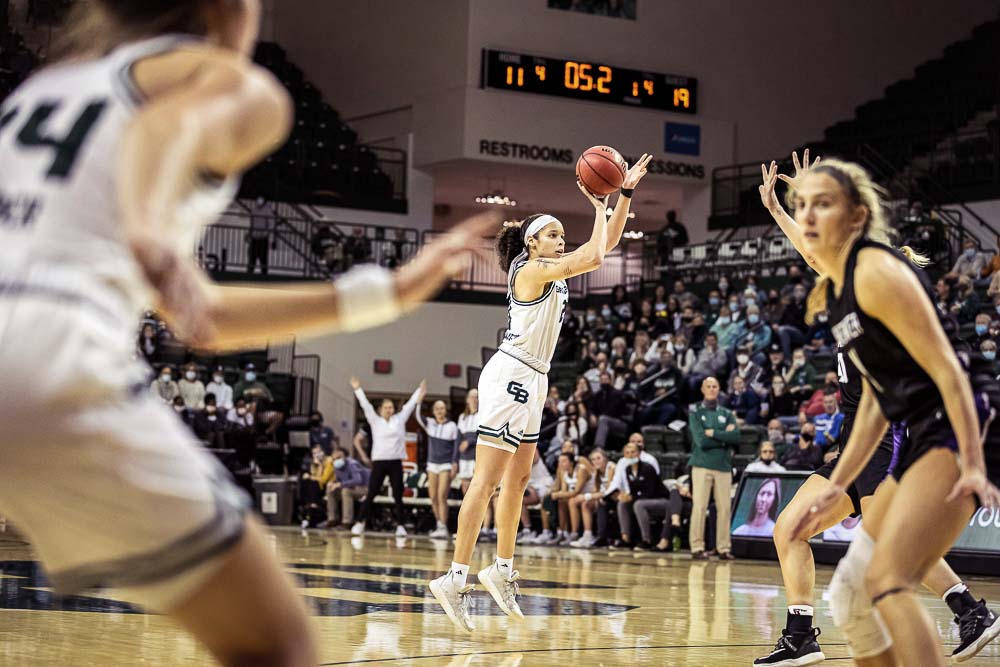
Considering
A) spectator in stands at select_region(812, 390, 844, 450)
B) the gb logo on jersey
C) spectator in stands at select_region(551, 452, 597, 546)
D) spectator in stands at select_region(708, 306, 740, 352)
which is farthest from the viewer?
spectator in stands at select_region(708, 306, 740, 352)

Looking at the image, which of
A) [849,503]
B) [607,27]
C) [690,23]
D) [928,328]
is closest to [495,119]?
[607,27]

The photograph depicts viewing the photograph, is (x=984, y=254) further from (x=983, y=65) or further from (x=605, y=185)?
(x=605, y=185)

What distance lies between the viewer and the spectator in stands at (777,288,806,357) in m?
19.4

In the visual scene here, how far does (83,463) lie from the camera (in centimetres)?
204

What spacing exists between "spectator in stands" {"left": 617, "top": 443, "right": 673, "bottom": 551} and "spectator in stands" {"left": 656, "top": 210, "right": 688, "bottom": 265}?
35.9ft

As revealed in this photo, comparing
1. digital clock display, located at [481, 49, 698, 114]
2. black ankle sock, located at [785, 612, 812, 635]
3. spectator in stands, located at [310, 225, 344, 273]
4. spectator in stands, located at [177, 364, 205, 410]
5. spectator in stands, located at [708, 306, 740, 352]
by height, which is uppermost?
digital clock display, located at [481, 49, 698, 114]

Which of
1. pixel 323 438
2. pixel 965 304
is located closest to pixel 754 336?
pixel 965 304

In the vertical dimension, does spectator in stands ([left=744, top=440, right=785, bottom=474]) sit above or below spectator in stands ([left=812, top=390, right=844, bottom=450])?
below

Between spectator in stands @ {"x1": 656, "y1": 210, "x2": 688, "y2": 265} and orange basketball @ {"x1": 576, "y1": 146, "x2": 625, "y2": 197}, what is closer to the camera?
orange basketball @ {"x1": 576, "y1": 146, "x2": 625, "y2": 197}

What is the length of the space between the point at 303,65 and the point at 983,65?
15170 millimetres

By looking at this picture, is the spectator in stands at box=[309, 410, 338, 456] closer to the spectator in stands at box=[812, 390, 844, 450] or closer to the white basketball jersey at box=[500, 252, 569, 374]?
the spectator in stands at box=[812, 390, 844, 450]

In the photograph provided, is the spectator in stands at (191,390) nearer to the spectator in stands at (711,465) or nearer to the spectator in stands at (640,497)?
the spectator in stands at (640,497)

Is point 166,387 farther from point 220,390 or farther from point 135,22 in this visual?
point 135,22

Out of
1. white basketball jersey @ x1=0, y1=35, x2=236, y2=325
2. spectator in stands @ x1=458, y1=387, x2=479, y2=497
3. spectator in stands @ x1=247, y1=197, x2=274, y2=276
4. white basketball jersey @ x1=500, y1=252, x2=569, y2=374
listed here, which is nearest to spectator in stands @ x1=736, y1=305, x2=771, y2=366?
spectator in stands @ x1=458, y1=387, x2=479, y2=497
